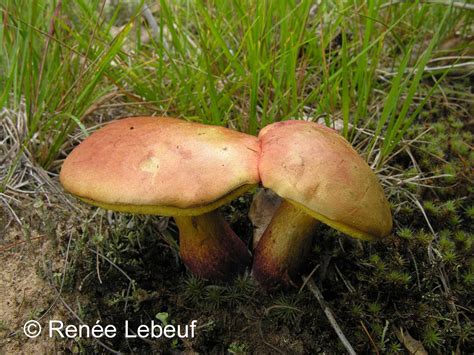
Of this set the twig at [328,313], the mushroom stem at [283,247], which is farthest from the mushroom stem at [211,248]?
the twig at [328,313]

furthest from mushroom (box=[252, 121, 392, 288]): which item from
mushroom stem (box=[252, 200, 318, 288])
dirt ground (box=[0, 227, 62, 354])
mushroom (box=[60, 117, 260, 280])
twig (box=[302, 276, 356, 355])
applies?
dirt ground (box=[0, 227, 62, 354])

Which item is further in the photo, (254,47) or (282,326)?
(254,47)

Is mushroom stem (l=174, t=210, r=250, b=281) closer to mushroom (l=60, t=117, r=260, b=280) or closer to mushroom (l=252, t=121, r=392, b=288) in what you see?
mushroom (l=60, t=117, r=260, b=280)

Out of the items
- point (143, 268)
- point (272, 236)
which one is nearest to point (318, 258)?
point (272, 236)

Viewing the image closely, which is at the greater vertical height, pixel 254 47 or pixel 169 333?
pixel 254 47

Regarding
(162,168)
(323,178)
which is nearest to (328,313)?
(323,178)

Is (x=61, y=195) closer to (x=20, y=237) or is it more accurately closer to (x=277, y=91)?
(x=20, y=237)
